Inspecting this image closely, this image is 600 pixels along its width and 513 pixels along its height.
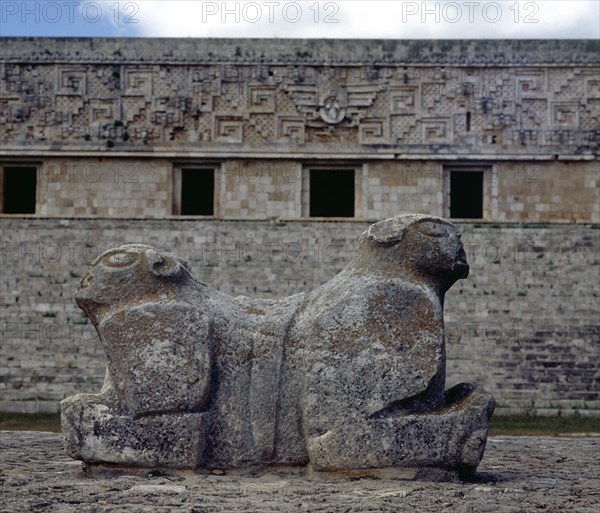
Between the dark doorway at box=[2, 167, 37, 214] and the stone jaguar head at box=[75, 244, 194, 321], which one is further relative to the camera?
the dark doorway at box=[2, 167, 37, 214]

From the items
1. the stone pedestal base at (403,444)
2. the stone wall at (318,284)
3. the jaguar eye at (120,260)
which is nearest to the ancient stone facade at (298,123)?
the stone wall at (318,284)

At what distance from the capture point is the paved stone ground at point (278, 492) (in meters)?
5.54

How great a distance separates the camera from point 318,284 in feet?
Answer: 56.0

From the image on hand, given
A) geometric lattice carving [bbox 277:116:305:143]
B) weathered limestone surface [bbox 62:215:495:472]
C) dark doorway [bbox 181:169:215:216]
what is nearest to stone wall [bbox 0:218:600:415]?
geometric lattice carving [bbox 277:116:305:143]

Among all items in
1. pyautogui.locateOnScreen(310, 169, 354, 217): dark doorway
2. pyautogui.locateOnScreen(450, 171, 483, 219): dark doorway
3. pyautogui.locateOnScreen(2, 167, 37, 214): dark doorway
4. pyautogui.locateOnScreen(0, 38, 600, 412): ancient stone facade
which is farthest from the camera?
pyautogui.locateOnScreen(310, 169, 354, 217): dark doorway

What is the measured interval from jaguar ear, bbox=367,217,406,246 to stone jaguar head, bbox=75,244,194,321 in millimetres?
1083

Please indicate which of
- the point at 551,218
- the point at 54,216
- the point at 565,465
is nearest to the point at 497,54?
the point at 551,218

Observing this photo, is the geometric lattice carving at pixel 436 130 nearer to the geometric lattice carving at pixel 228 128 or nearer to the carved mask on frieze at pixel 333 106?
the carved mask on frieze at pixel 333 106

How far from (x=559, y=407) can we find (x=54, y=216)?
348 inches

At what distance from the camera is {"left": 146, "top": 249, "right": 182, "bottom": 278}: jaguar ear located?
261 inches

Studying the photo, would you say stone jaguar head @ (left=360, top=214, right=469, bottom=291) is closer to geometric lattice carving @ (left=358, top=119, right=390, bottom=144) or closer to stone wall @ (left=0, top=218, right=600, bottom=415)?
stone wall @ (left=0, top=218, right=600, bottom=415)

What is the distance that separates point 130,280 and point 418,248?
1584 millimetres

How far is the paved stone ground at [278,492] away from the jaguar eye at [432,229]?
134 centimetres

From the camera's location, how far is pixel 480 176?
20.3 m
